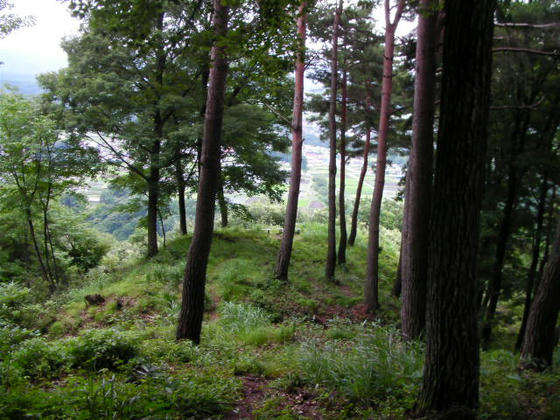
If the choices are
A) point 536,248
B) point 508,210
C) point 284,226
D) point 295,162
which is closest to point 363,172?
point 295,162

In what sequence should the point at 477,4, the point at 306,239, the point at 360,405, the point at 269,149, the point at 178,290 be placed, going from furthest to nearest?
the point at 306,239 < the point at 269,149 < the point at 178,290 < the point at 360,405 < the point at 477,4

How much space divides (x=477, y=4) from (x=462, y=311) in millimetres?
2422

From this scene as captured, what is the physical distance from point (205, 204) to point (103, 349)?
2469mm

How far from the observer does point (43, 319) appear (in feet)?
31.3

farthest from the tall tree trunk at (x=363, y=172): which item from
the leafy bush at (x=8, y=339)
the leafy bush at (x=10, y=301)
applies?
the leafy bush at (x=8, y=339)

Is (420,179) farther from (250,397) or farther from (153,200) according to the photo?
(153,200)

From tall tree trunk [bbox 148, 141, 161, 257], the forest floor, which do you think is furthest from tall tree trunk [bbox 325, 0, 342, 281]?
tall tree trunk [bbox 148, 141, 161, 257]

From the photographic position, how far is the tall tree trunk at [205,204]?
18.7 feet

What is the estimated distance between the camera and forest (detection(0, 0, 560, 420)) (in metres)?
3.12

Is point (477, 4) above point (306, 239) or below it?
above

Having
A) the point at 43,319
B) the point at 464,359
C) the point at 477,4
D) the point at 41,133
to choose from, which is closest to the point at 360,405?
the point at 464,359

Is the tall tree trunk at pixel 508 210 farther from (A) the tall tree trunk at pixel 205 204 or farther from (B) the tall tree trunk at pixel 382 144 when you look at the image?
(A) the tall tree trunk at pixel 205 204

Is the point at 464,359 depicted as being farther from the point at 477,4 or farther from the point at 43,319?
the point at 43,319

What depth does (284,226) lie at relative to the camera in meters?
11.7
